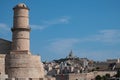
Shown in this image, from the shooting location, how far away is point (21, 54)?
42.8 meters

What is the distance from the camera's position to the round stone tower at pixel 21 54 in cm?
4253

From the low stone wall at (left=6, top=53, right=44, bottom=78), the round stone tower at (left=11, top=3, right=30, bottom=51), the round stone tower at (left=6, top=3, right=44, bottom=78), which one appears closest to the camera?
the low stone wall at (left=6, top=53, right=44, bottom=78)

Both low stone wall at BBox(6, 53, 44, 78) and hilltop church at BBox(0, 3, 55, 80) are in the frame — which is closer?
low stone wall at BBox(6, 53, 44, 78)

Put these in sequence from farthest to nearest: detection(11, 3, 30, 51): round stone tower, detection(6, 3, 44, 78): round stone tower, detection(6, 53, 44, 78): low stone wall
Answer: detection(11, 3, 30, 51): round stone tower
detection(6, 3, 44, 78): round stone tower
detection(6, 53, 44, 78): low stone wall

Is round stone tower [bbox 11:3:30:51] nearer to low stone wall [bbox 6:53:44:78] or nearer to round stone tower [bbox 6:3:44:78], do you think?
round stone tower [bbox 6:3:44:78]

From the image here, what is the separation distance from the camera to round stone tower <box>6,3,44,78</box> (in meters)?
42.5

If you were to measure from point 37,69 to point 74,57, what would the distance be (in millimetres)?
63345

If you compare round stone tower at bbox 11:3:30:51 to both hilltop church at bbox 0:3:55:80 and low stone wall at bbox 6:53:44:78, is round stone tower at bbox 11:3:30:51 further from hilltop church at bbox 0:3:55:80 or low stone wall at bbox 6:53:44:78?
low stone wall at bbox 6:53:44:78

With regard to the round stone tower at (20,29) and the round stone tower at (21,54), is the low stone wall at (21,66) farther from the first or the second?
the round stone tower at (20,29)

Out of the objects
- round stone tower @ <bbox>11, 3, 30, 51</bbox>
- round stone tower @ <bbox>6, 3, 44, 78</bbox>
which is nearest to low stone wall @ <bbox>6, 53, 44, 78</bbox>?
round stone tower @ <bbox>6, 3, 44, 78</bbox>

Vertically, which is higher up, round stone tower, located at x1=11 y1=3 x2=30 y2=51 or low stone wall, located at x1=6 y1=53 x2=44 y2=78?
round stone tower, located at x1=11 y1=3 x2=30 y2=51

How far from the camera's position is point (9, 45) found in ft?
151

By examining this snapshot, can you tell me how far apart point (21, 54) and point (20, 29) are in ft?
11.0

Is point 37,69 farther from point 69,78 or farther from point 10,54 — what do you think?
point 69,78
